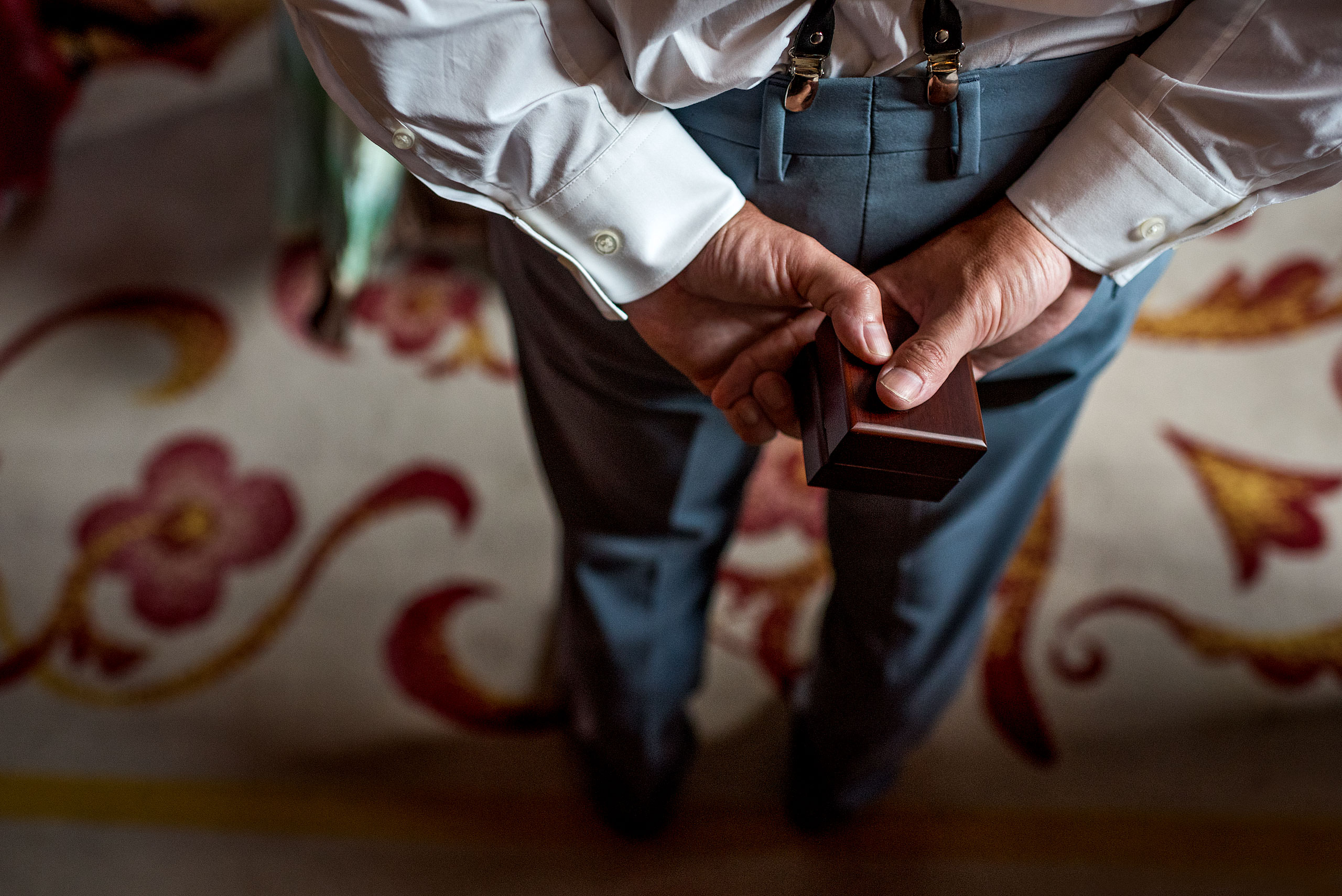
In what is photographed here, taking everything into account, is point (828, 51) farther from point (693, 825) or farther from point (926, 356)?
point (693, 825)

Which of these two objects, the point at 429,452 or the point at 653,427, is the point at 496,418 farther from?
the point at 653,427

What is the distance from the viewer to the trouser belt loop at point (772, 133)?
48 centimetres

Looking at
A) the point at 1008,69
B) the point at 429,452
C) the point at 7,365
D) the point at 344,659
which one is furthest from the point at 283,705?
the point at 1008,69

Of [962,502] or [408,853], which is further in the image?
[408,853]

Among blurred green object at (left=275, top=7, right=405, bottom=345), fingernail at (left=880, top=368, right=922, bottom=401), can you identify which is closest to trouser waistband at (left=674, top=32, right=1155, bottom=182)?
fingernail at (left=880, top=368, right=922, bottom=401)

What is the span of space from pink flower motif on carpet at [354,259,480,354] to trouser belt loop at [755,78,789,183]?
822 mm

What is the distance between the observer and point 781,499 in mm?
1119

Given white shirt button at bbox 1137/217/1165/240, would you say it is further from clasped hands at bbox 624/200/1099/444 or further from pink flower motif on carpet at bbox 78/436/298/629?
pink flower motif on carpet at bbox 78/436/298/629

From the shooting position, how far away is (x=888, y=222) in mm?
518

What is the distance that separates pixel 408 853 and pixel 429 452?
0.45 meters

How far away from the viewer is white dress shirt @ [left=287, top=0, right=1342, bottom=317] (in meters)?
0.44

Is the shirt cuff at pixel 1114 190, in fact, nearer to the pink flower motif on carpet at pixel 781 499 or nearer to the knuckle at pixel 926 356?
the knuckle at pixel 926 356

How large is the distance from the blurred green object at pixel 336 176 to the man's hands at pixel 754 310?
2.25ft

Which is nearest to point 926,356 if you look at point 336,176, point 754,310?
point 754,310
